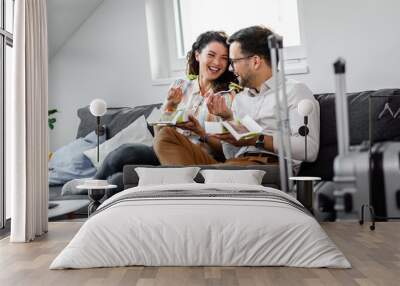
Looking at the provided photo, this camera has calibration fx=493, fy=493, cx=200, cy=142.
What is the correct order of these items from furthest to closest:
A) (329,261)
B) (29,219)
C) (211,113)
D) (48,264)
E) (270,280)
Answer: (211,113)
(29,219)
(48,264)
(329,261)
(270,280)

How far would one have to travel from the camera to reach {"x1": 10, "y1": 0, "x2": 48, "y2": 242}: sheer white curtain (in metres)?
4.32

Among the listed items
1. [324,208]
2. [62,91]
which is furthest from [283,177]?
[62,91]

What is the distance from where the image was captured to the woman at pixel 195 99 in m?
5.18

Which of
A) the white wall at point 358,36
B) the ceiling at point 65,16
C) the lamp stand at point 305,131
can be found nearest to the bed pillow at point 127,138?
the ceiling at point 65,16

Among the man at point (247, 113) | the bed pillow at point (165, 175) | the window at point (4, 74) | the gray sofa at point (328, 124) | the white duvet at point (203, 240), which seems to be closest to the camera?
the gray sofa at point (328, 124)

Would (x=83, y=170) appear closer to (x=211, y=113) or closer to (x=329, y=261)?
(x=211, y=113)

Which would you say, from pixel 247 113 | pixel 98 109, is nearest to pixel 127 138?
pixel 98 109

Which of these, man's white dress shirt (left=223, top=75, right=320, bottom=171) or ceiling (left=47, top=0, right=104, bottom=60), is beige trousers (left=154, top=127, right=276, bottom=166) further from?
ceiling (left=47, top=0, right=104, bottom=60)

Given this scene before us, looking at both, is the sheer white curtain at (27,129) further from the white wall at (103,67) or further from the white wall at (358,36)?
the white wall at (358,36)

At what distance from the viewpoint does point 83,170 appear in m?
5.33

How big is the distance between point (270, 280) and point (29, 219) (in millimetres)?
2377

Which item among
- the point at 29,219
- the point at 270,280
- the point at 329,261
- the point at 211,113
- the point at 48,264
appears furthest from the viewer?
the point at 211,113

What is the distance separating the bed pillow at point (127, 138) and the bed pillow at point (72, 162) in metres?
0.06

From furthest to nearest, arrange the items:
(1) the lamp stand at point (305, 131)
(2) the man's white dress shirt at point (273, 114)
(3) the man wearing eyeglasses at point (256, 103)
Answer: (3) the man wearing eyeglasses at point (256, 103)
(1) the lamp stand at point (305, 131)
(2) the man's white dress shirt at point (273, 114)
